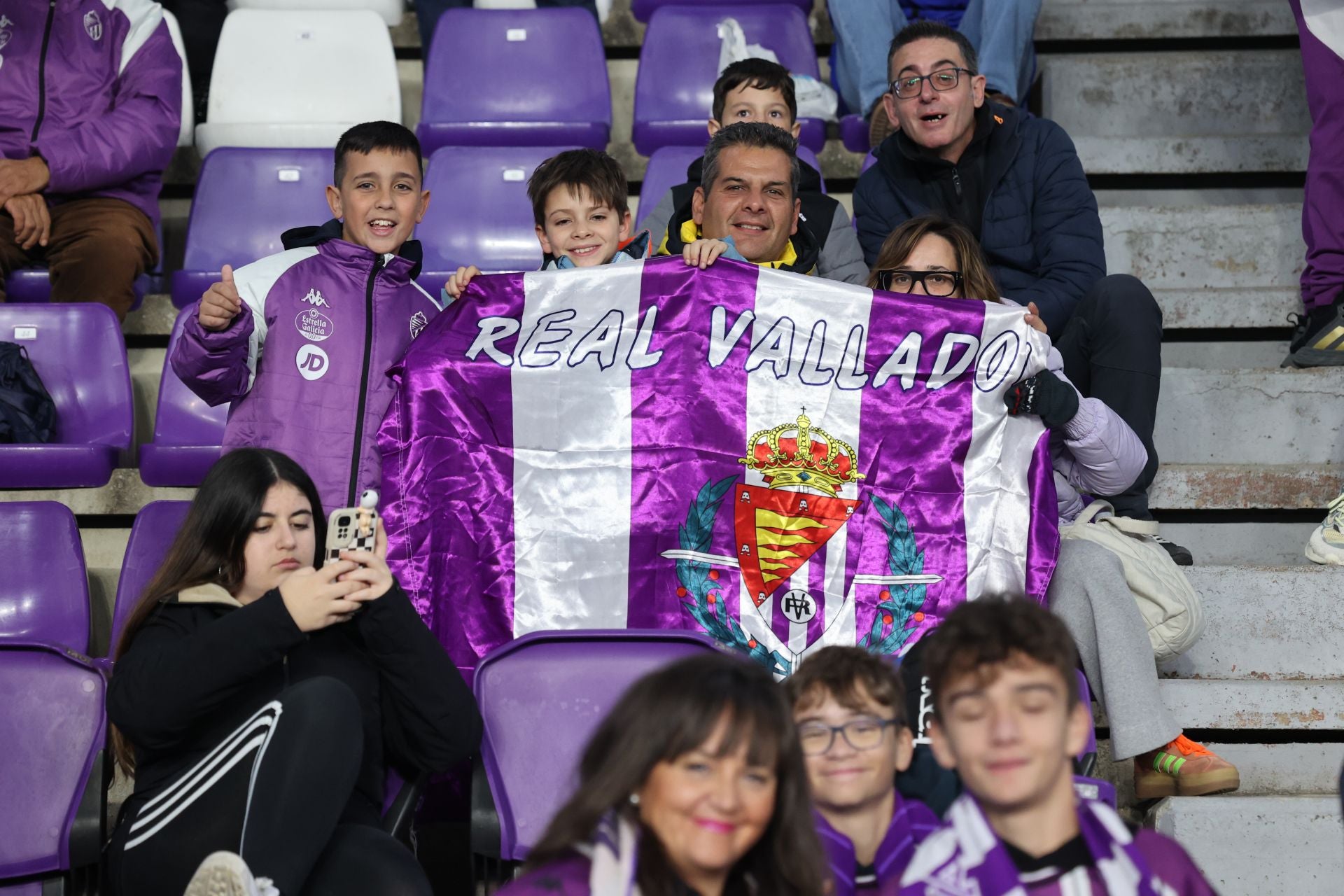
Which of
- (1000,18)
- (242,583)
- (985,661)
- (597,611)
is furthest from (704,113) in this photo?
(985,661)

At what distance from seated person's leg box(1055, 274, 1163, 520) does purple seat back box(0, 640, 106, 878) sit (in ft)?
7.58

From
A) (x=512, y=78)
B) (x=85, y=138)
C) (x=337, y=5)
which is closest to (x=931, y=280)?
(x=512, y=78)

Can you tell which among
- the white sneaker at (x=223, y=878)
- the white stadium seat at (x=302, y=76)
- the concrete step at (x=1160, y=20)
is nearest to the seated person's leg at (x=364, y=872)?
the white sneaker at (x=223, y=878)

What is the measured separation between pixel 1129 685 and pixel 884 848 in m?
0.96

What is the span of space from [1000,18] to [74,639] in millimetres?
3508

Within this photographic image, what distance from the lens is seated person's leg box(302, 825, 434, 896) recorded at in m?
2.45

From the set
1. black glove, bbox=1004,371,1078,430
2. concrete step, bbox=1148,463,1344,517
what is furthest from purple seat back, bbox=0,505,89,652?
concrete step, bbox=1148,463,1344,517

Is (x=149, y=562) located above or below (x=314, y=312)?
below

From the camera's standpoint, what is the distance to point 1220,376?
13.8 feet

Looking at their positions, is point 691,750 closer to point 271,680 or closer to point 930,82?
point 271,680

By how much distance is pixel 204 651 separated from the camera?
8.28ft

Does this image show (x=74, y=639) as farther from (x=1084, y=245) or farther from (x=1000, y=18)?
(x=1000, y=18)

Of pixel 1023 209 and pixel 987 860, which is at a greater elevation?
pixel 1023 209

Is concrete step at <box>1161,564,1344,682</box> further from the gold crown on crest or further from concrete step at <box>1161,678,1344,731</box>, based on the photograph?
the gold crown on crest
